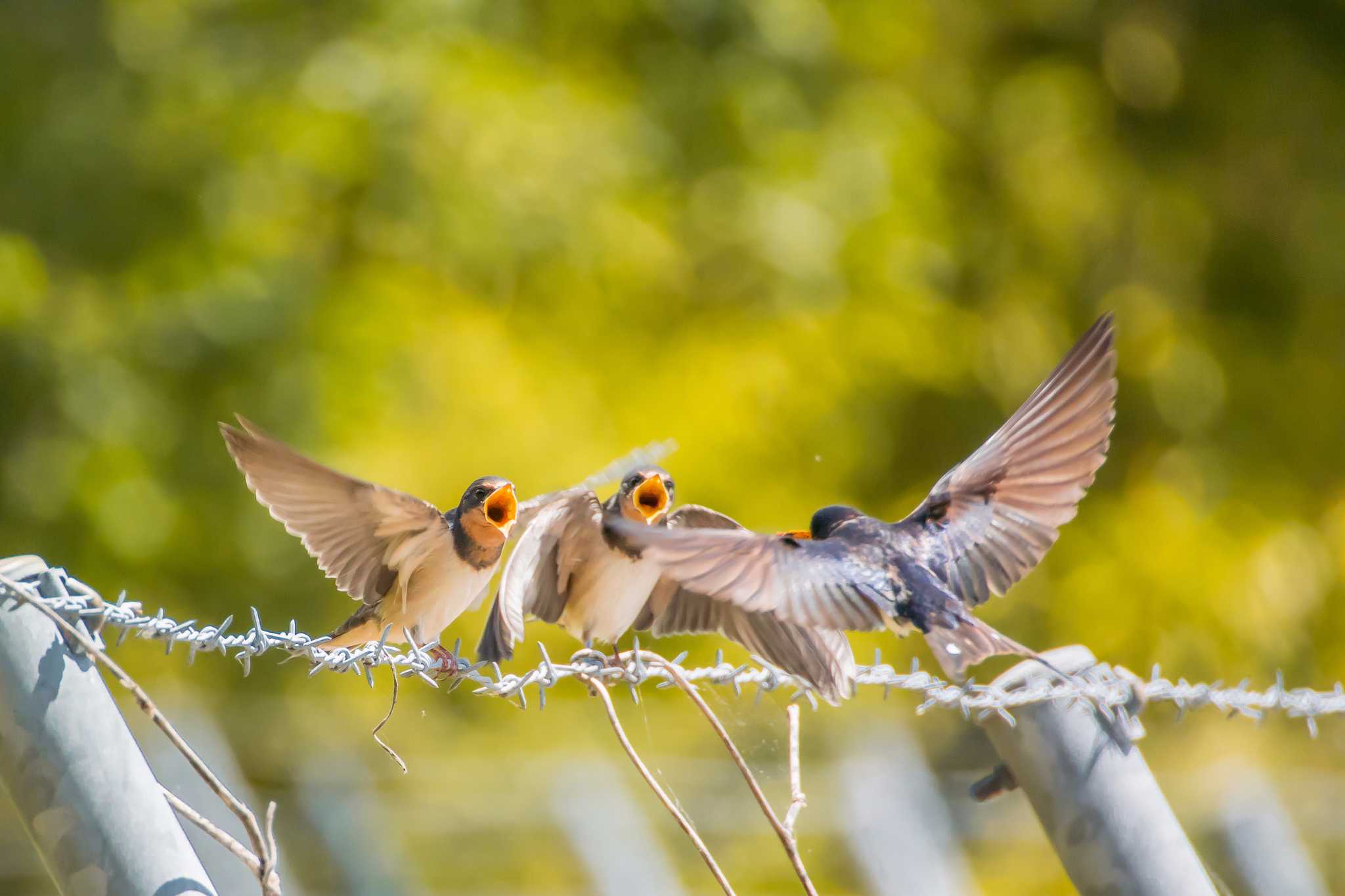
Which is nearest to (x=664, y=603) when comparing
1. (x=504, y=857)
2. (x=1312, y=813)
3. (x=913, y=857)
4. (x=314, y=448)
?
(x=1312, y=813)

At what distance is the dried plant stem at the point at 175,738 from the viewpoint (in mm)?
1413

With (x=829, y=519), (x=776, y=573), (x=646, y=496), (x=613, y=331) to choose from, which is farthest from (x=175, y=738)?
(x=613, y=331)

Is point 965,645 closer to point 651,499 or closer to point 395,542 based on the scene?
point 651,499

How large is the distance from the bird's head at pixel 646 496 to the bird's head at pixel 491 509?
197 mm

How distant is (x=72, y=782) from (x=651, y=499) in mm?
1198

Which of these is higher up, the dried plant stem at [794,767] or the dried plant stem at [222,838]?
the dried plant stem at [794,767]

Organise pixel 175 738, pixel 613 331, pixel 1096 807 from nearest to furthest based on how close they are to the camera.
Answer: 1. pixel 175 738
2. pixel 1096 807
3. pixel 613 331

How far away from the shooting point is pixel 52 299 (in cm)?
690

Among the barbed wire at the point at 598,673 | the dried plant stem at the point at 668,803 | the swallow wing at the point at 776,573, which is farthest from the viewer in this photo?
the swallow wing at the point at 776,573

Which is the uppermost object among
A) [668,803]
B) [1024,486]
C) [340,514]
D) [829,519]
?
[1024,486]

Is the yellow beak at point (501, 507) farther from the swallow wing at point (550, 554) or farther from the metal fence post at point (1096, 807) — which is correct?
the metal fence post at point (1096, 807)

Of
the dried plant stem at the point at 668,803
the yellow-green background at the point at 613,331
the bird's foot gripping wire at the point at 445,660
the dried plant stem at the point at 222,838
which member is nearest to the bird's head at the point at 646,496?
the bird's foot gripping wire at the point at 445,660

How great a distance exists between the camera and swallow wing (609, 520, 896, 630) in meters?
1.98

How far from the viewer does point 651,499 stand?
2.48m
